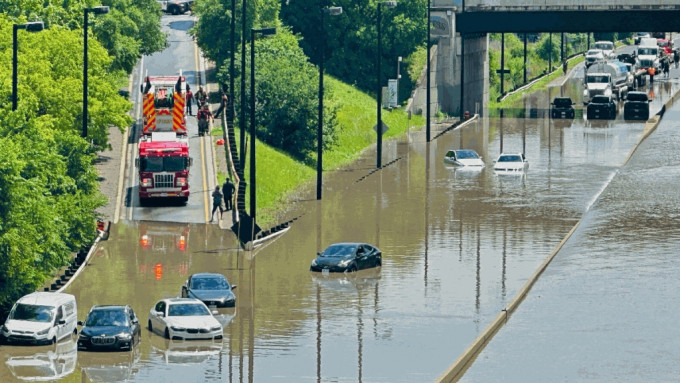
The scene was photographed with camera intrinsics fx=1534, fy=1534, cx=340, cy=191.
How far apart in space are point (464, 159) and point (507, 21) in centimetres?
3202

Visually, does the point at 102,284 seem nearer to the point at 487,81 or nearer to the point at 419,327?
the point at 419,327

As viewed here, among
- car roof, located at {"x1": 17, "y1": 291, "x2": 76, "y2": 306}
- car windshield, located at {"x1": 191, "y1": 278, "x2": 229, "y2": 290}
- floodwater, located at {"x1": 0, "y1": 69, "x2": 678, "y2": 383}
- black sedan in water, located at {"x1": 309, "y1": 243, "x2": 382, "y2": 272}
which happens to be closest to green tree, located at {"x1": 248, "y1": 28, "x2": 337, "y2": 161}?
floodwater, located at {"x1": 0, "y1": 69, "x2": 678, "y2": 383}

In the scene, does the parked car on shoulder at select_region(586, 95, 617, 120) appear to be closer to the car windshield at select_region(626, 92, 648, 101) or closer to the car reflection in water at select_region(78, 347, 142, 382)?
the car windshield at select_region(626, 92, 648, 101)

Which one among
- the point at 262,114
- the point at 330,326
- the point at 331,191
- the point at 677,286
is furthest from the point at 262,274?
the point at 262,114

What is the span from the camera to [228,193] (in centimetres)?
6956

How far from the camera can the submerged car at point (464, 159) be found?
3610 inches

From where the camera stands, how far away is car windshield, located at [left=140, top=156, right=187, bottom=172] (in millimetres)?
70438

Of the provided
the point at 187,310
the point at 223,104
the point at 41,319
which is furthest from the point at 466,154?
the point at 41,319

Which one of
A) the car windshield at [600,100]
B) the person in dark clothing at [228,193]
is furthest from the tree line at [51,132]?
the car windshield at [600,100]

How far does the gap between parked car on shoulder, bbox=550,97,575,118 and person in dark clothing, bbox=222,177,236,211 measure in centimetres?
5580

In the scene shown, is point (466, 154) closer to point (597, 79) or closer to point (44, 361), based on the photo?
point (597, 79)

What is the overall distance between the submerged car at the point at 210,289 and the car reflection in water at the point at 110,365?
6.06 meters

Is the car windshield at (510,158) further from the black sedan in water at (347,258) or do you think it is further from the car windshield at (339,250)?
the car windshield at (339,250)

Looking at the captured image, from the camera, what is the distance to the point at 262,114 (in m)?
92.6
